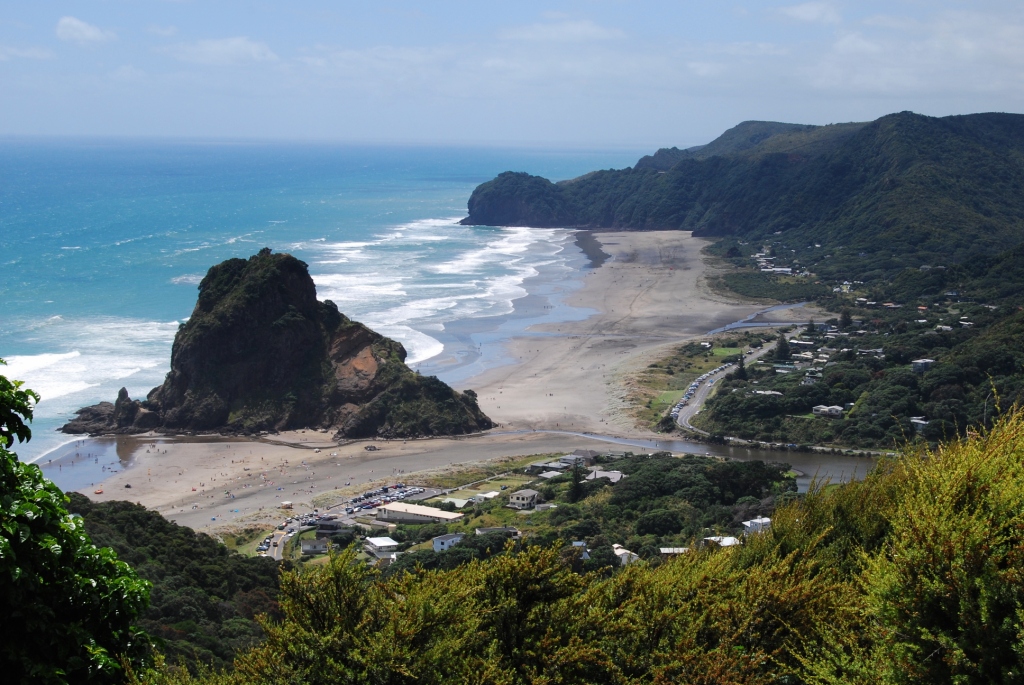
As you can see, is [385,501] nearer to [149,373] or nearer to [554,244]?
[149,373]

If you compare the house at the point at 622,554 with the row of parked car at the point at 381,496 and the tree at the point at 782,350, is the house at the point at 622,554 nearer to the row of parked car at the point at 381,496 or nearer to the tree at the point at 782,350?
the row of parked car at the point at 381,496

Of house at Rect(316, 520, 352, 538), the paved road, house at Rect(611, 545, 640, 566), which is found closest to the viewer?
house at Rect(611, 545, 640, 566)

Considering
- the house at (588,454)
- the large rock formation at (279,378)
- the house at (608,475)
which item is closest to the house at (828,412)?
the house at (588,454)

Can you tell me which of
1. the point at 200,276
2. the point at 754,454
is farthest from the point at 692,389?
the point at 200,276

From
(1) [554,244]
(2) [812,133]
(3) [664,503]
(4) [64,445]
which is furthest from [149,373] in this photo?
(2) [812,133]

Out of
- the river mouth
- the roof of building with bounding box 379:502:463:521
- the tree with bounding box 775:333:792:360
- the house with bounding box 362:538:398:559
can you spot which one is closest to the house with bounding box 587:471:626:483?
the roof of building with bounding box 379:502:463:521

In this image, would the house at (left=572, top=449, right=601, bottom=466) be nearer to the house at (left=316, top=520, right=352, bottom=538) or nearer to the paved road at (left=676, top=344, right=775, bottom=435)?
the paved road at (left=676, top=344, right=775, bottom=435)
